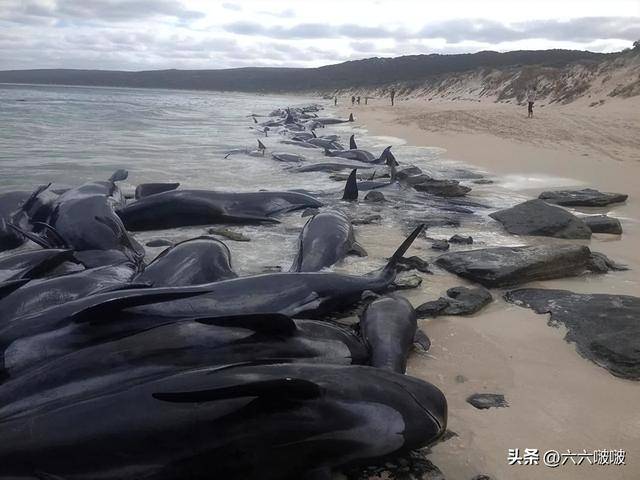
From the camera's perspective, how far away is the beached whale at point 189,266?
4.28 m

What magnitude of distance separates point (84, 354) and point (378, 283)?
2.27 m

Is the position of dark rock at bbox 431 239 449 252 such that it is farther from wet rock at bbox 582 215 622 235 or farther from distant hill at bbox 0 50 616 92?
distant hill at bbox 0 50 616 92

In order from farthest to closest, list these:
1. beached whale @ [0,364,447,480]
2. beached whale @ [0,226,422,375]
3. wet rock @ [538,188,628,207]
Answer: wet rock @ [538,188,628,207] < beached whale @ [0,226,422,375] < beached whale @ [0,364,447,480]

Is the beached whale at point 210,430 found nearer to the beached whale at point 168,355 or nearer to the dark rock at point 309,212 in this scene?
the beached whale at point 168,355

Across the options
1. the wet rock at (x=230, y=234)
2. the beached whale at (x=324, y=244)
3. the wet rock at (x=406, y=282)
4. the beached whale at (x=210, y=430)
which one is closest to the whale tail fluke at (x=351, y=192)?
the beached whale at (x=324, y=244)

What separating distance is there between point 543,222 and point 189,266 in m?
4.06

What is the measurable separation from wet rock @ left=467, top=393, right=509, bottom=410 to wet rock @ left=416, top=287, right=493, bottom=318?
1072 mm

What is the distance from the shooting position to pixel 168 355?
2.79 m

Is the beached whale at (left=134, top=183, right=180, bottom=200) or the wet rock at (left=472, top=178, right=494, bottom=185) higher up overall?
the beached whale at (left=134, top=183, right=180, bottom=200)

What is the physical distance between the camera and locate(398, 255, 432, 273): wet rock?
203 inches

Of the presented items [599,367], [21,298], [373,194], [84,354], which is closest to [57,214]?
[21,298]

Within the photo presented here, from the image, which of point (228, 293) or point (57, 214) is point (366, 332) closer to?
point (228, 293)

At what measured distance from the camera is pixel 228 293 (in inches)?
144

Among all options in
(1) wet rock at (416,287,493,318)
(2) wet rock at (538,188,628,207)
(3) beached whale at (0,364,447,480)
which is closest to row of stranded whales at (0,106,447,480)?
(3) beached whale at (0,364,447,480)
